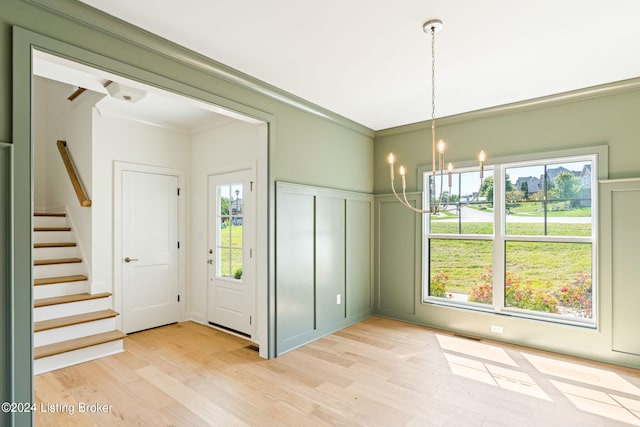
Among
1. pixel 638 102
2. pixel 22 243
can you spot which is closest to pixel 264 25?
pixel 22 243

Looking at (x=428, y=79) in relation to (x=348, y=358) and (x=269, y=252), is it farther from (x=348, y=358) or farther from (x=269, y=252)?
(x=348, y=358)

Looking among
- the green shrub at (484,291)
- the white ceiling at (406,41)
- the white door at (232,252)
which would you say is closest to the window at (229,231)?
the white door at (232,252)

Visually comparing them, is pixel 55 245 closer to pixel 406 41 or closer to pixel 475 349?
pixel 406 41

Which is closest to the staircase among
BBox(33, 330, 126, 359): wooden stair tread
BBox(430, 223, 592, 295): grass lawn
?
BBox(33, 330, 126, 359): wooden stair tread

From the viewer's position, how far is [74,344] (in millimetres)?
3322

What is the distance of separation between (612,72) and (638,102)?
50cm

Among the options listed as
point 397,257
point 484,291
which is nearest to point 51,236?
point 397,257

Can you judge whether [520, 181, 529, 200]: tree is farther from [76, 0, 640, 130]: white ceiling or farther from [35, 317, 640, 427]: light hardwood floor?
[35, 317, 640, 427]: light hardwood floor

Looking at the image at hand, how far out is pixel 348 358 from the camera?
347 centimetres

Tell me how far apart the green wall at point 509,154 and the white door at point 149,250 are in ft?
9.89

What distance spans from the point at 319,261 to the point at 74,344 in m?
2.68

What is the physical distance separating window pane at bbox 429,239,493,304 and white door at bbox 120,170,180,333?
3688mm

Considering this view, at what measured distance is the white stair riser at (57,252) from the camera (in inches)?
157

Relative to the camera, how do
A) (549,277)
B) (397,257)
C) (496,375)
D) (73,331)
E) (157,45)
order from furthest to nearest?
(397,257) < (549,277) < (73,331) < (496,375) < (157,45)
